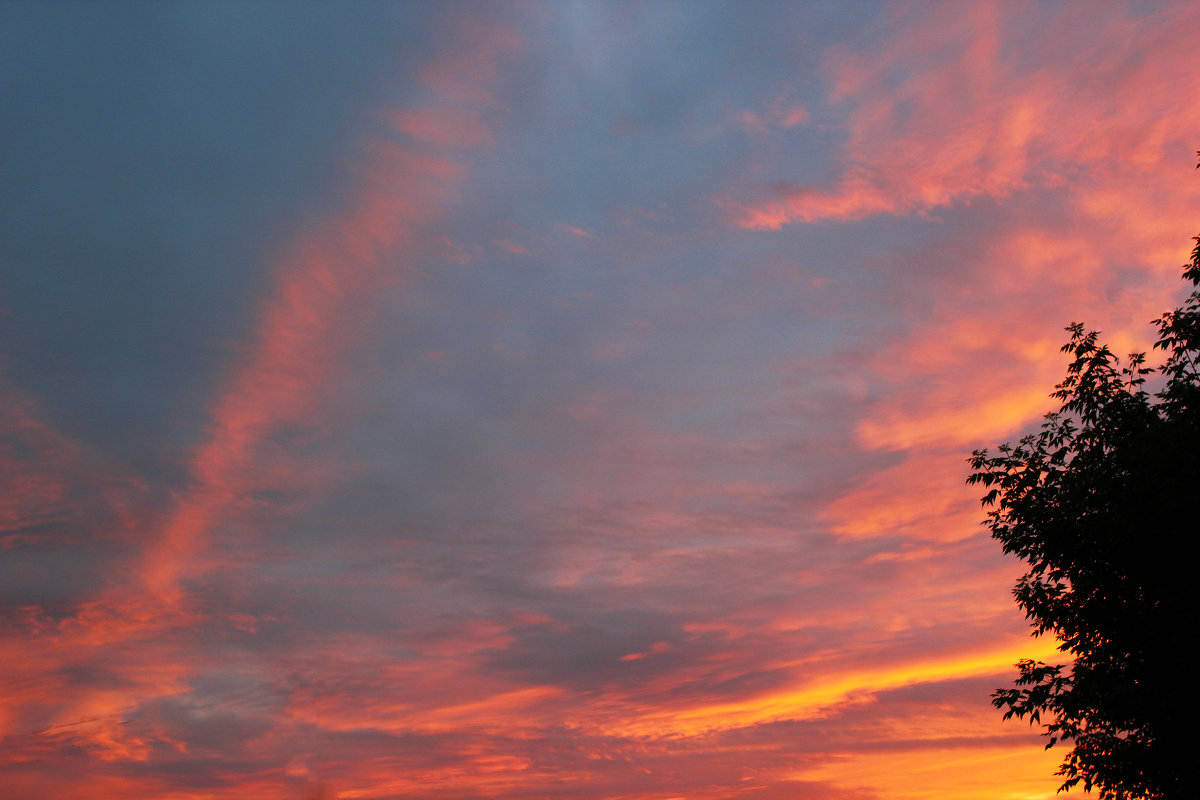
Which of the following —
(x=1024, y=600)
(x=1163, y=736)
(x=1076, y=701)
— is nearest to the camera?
(x=1163, y=736)

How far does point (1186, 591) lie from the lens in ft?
72.3

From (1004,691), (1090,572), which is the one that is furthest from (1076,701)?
(1090,572)

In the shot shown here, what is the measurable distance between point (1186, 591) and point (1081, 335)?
24.1 ft

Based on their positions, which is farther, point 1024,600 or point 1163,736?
point 1024,600

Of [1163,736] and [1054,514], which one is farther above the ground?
[1054,514]

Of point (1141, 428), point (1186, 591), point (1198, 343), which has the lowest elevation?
point (1186, 591)

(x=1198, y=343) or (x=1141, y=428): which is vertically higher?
(x=1198, y=343)

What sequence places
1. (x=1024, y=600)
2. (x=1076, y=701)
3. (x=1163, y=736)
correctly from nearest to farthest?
(x=1163, y=736) → (x=1076, y=701) → (x=1024, y=600)

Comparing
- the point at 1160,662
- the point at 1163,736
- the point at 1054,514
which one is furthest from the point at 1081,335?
the point at 1163,736

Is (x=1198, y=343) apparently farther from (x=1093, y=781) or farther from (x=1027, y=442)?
(x=1093, y=781)

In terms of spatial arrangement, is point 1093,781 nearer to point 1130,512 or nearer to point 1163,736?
point 1163,736

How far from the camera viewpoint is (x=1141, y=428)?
24047mm

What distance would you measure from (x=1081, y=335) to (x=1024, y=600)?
7655 millimetres

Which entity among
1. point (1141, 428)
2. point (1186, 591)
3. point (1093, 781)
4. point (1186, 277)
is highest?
point (1186, 277)
